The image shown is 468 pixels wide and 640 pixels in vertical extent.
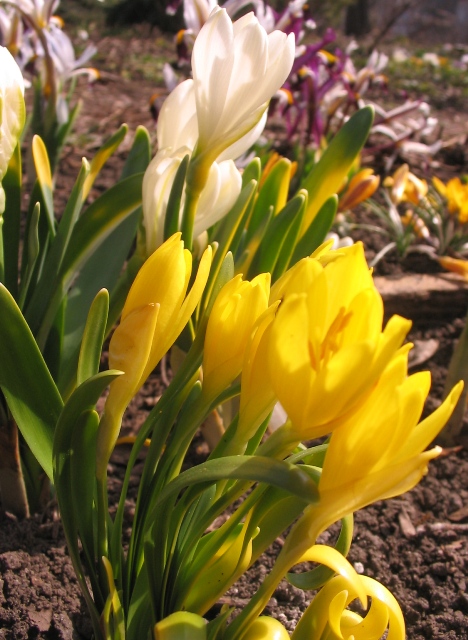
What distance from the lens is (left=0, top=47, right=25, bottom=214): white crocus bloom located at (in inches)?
30.0

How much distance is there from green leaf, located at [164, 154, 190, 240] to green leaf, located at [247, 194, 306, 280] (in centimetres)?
22

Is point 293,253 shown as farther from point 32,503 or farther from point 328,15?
point 328,15

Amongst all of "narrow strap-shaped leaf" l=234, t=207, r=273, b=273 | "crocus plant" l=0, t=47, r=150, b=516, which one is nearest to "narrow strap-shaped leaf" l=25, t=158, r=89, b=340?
"crocus plant" l=0, t=47, r=150, b=516

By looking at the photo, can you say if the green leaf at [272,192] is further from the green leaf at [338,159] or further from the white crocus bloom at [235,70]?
the white crocus bloom at [235,70]

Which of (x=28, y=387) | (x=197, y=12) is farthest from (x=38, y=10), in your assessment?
(x=28, y=387)

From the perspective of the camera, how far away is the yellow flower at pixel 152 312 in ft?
2.07

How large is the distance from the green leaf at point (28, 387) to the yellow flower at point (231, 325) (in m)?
0.24

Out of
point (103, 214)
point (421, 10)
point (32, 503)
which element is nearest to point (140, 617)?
point (32, 503)

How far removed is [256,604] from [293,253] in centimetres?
68

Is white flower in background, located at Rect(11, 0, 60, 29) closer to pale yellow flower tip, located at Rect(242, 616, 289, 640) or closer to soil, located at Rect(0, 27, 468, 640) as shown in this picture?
soil, located at Rect(0, 27, 468, 640)

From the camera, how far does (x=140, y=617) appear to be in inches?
30.7

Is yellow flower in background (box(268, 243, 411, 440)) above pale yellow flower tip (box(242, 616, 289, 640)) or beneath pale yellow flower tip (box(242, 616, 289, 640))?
above

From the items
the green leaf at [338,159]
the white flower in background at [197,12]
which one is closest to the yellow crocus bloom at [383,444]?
the green leaf at [338,159]

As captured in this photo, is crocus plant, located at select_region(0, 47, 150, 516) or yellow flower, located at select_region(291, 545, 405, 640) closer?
yellow flower, located at select_region(291, 545, 405, 640)
